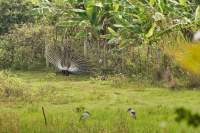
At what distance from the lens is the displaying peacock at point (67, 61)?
16922mm

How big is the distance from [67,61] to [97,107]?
7.16m

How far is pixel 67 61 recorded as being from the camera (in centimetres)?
1725

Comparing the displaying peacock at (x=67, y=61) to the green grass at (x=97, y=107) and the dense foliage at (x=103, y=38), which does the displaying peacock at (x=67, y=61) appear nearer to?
the dense foliage at (x=103, y=38)

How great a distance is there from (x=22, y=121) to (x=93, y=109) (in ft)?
5.24

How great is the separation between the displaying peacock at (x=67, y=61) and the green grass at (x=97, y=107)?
1888mm

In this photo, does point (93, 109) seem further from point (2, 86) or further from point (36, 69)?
point (36, 69)

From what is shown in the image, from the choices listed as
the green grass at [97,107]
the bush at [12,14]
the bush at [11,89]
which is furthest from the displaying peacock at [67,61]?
the bush at [11,89]

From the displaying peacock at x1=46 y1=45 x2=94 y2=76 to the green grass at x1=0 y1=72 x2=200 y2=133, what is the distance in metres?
1.89

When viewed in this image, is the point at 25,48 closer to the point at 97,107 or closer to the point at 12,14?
the point at 12,14

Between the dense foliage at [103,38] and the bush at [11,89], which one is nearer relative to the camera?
the dense foliage at [103,38]

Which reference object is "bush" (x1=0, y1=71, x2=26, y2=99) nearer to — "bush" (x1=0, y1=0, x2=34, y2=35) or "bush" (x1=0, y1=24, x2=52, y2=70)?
"bush" (x1=0, y1=24, x2=52, y2=70)

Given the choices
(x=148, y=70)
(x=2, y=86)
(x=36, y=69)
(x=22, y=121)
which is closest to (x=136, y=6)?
(x=22, y=121)

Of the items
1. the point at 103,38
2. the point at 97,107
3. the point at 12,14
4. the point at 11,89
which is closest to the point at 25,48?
the point at 12,14

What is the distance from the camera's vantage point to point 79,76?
16594 millimetres
